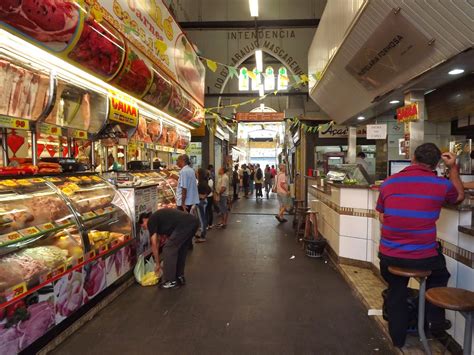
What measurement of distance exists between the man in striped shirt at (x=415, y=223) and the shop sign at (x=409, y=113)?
2.36m

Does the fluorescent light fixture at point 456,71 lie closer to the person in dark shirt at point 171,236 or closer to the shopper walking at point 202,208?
the person in dark shirt at point 171,236

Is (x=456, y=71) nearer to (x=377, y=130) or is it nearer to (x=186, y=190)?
(x=377, y=130)

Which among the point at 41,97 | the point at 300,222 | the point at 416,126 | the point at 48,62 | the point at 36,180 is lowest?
the point at 300,222

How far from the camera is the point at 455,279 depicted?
295 cm

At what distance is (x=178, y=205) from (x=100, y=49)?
3.39m

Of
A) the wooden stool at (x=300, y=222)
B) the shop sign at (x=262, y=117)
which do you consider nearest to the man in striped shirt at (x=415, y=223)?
the wooden stool at (x=300, y=222)

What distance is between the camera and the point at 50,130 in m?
3.81

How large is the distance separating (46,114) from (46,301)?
1948 mm

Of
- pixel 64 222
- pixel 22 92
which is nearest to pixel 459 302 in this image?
pixel 64 222

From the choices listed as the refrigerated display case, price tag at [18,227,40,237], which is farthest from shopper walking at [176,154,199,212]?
price tag at [18,227,40,237]

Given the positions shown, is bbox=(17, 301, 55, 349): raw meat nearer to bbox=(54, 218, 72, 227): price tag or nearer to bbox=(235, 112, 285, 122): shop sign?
bbox=(54, 218, 72, 227): price tag

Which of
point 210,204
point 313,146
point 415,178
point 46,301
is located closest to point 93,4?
point 46,301

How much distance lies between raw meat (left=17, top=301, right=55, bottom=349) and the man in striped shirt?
9.97ft

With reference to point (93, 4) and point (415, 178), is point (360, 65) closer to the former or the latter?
point (415, 178)
